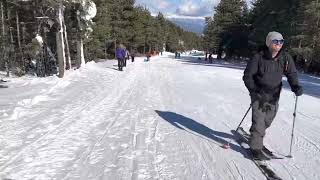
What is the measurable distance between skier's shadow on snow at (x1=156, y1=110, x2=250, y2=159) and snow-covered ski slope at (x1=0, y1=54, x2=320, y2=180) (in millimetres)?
21

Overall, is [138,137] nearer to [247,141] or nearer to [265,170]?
[247,141]

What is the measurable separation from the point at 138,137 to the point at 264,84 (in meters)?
2.81

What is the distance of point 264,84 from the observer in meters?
7.34

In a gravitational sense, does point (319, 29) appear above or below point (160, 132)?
above

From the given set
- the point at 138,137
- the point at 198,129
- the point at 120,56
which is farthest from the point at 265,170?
the point at 120,56

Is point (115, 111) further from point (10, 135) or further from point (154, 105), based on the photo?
point (10, 135)

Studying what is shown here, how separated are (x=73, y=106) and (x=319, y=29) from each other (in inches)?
1206

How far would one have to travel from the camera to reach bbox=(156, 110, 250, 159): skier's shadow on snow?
27.0ft

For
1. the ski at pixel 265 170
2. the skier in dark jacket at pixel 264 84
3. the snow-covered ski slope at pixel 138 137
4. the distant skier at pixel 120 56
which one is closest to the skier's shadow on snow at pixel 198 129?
the snow-covered ski slope at pixel 138 137

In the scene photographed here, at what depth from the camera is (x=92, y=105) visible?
13.1m

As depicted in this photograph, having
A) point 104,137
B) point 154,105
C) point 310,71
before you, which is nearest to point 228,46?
point 310,71

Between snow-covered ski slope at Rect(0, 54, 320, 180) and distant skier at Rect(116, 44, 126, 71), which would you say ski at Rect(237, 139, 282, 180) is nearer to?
snow-covered ski slope at Rect(0, 54, 320, 180)

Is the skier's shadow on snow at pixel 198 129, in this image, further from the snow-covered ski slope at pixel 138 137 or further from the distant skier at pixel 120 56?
the distant skier at pixel 120 56

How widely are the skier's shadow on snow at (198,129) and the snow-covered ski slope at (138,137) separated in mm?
21
